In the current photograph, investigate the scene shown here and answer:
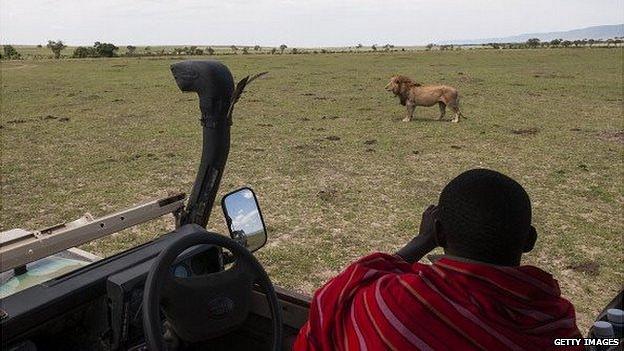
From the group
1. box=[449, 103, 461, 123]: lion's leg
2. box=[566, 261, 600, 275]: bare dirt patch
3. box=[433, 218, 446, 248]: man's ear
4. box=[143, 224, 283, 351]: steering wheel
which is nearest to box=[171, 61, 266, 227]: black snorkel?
box=[143, 224, 283, 351]: steering wheel

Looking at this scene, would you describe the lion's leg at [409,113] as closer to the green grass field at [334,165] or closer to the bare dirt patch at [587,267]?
the green grass field at [334,165]

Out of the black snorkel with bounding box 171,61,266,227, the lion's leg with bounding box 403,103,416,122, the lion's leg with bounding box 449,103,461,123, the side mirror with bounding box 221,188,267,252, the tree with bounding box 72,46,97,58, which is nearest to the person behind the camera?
the side mirror with bounding box 221,188,267,252

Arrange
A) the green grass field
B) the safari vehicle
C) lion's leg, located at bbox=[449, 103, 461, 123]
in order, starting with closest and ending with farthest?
the safari vehicle < the green grass field < lion's leg, located at bbox=[449, 103, 461, 123]

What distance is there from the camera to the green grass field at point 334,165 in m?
6.03

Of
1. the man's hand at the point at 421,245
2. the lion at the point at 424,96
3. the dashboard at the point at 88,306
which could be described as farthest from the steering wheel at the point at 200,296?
the lion at the point at 424,96

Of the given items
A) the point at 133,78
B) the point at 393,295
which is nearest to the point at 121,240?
the point at 393,295

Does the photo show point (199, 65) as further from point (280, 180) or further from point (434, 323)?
point (280, 180)

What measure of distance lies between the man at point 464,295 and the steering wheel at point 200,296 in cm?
46

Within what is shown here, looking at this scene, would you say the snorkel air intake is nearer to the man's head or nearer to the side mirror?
the side mirror

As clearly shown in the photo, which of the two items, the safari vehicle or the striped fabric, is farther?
the safari vehicle

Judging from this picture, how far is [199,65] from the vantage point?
296 centimetres

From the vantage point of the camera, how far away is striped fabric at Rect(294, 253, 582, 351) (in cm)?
147

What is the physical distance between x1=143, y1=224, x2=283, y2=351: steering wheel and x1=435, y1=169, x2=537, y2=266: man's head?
2.78ft

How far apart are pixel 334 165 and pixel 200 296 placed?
7544 mm
